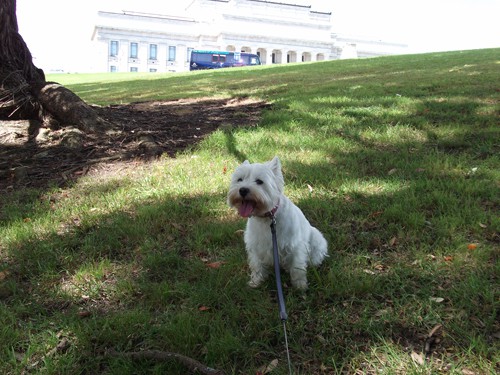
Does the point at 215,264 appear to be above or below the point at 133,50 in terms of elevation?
below

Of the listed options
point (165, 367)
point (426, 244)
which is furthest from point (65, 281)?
point (426, 244)

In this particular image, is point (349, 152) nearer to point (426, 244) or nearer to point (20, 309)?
point (426, 244)

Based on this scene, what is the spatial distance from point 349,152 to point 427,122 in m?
1.86

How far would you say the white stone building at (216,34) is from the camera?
86938 millimetres

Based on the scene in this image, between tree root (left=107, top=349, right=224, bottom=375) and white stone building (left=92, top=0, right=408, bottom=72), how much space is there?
89503 mm

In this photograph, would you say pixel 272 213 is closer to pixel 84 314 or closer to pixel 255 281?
pixel 255 281

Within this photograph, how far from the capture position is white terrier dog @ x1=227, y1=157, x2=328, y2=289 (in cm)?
302

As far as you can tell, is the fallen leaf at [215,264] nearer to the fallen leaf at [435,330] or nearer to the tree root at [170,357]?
the tree root at [170,357]

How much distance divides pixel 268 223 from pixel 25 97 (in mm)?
5885

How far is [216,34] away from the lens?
8919cm

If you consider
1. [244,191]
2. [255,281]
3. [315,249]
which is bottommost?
[255,281]

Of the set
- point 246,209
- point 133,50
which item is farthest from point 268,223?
point 133,50

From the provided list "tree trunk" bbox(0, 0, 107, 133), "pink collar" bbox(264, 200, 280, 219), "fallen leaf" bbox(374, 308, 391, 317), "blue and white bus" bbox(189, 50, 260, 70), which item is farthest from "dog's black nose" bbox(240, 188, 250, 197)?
"blue and white bus" bbox(189, 50, 260, 70)

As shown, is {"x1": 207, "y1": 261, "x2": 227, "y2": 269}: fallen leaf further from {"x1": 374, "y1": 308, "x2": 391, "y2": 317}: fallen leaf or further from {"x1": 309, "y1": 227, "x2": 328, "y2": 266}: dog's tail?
{"x1": 374, "y1": 308, "x2": 391, "y2": 317}: fallen leaf
